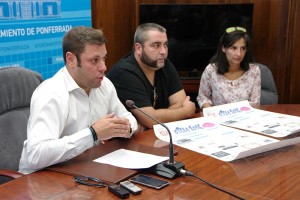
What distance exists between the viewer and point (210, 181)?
1.40 metres

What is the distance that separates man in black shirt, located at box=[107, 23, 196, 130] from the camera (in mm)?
2363

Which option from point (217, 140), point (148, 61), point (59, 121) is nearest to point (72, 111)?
point (59, 121)

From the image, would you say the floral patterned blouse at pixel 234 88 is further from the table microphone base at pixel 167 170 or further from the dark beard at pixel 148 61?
the table microphone base at pixel 167 170

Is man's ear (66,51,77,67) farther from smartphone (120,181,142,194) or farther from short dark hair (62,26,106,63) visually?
smartphone (120,181,142,194)

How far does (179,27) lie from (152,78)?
1.47 meters

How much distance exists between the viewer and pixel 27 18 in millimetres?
2850

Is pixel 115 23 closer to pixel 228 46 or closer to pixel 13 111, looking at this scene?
pixel 228 46

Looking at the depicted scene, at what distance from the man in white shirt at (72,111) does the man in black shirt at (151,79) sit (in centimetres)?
40

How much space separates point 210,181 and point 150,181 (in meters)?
0.22

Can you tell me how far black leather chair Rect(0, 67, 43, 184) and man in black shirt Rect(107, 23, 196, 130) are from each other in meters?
0.62

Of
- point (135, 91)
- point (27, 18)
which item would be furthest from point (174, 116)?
point (27, 18)

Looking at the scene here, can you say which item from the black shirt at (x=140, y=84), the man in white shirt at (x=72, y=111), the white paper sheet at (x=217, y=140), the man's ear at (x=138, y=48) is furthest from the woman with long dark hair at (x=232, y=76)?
the man in white shirt at (x=72, y=111)

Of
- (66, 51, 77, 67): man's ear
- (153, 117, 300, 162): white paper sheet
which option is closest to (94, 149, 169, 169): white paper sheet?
(153, 117, 300, 162): white paper sheet

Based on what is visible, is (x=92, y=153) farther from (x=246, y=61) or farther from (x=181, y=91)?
(x=246, y=61)
